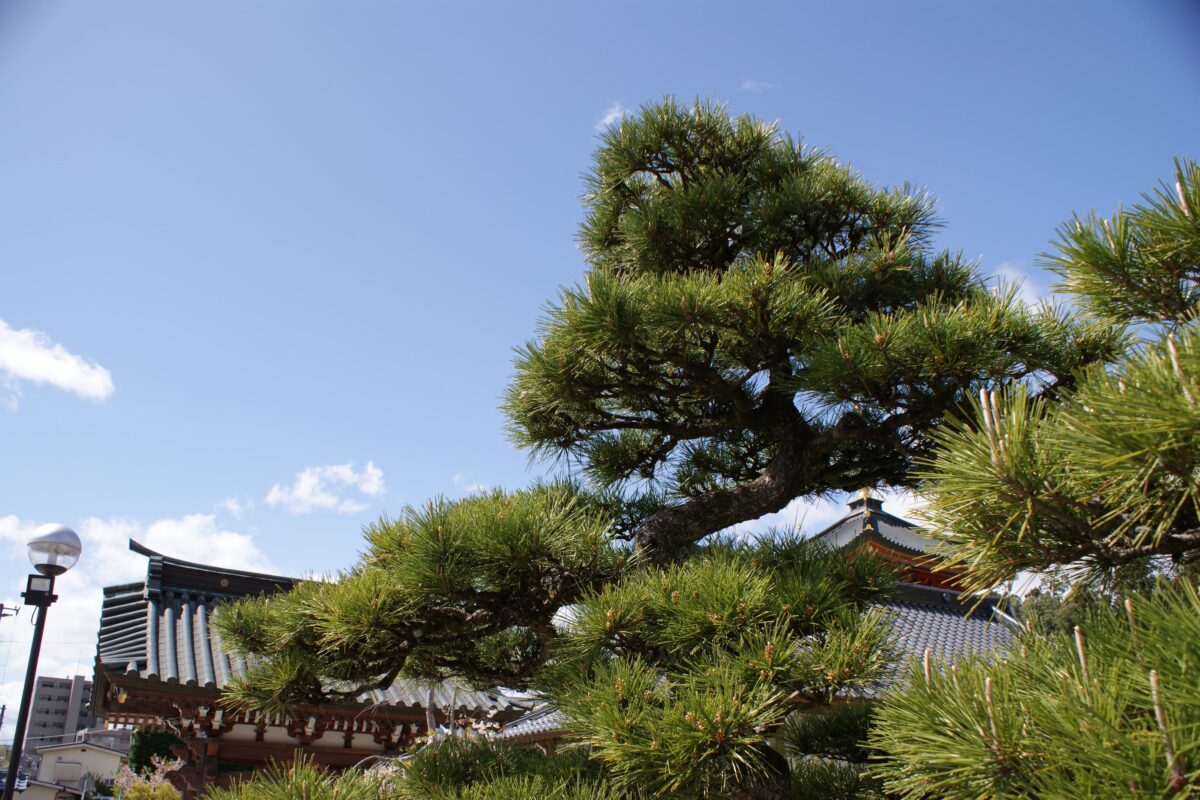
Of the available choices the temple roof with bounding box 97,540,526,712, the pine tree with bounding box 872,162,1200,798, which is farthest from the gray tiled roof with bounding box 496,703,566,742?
the pine tree with bounding box 872,162,1200,798

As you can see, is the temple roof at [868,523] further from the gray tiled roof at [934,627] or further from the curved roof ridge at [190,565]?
the curved roof ridge at [190,565]

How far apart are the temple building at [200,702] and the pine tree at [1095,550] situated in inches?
159

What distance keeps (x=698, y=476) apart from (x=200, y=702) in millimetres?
4043

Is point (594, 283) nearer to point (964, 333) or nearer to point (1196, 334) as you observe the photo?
point (964, 333)

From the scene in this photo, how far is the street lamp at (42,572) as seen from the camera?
4.01 metres

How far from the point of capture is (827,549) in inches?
94.5

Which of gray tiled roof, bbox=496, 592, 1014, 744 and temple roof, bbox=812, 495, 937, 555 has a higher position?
temple roof, bbox=812, 495, 937, 555

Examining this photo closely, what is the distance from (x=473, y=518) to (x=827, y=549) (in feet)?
3.62

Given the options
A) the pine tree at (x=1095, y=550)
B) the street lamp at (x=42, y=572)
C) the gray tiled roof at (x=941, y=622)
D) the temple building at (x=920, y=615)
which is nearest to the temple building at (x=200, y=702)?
the street lamp at (x=42, y=572)

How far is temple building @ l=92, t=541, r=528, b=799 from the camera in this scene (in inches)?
196

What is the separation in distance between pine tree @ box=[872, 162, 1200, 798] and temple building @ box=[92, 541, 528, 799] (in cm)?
403

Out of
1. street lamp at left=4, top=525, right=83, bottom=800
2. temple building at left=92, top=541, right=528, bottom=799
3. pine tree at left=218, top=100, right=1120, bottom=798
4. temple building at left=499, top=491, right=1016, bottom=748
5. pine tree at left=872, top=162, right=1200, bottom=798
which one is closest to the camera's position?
pine tree at left=872, top=162, right=1200, bottom=798

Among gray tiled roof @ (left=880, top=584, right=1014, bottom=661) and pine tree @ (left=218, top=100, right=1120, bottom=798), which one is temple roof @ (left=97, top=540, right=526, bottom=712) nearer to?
pine tree @ (left=218, top=100, right=1120, bottom=798)

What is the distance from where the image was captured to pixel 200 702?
5.11 metres
